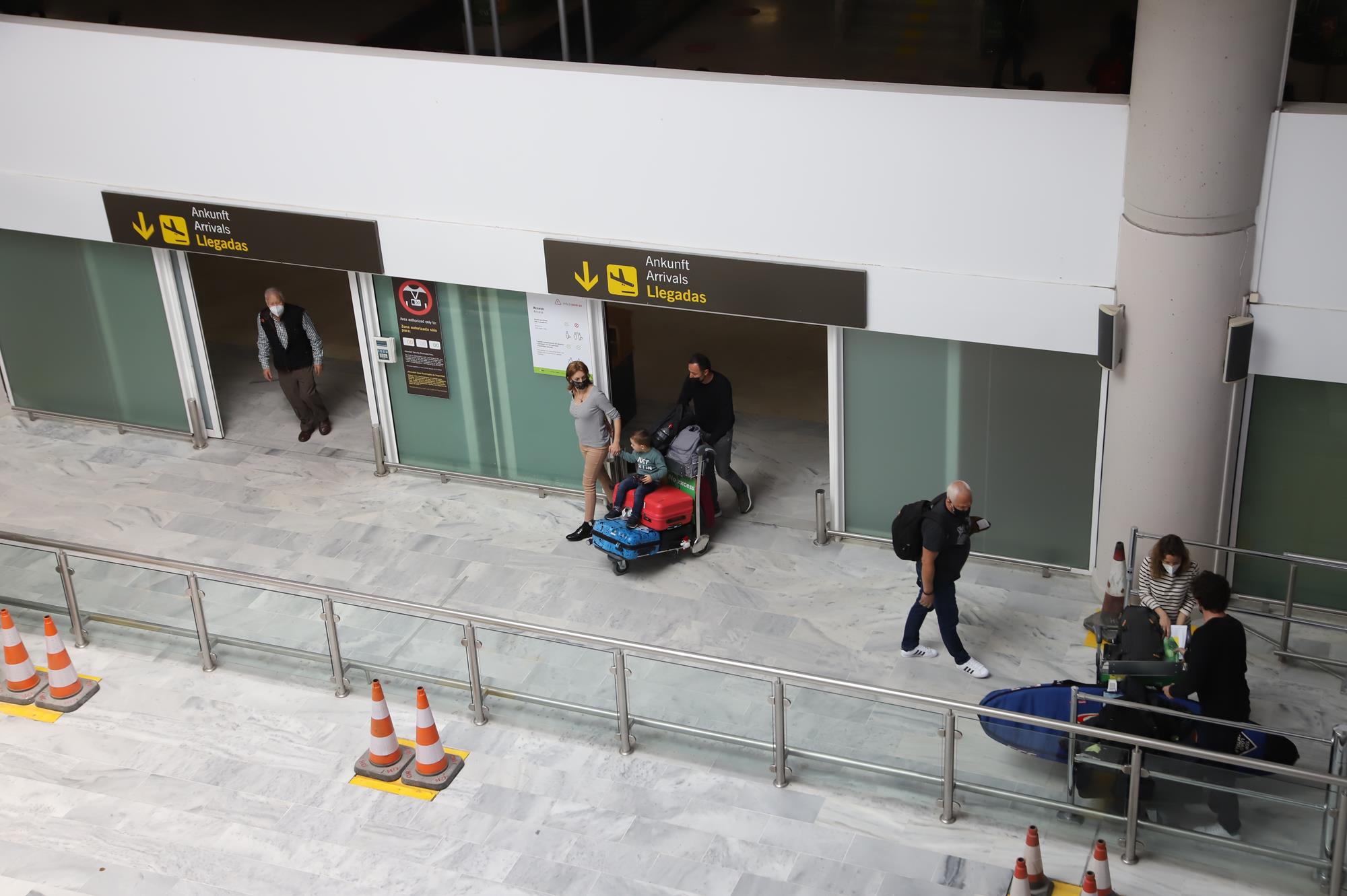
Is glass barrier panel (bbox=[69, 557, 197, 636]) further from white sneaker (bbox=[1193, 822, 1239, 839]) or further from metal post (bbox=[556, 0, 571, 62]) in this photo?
white sneaker (bbox=[1193, 822, 1239, 839])

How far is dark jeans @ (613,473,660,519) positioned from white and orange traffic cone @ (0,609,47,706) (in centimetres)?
461

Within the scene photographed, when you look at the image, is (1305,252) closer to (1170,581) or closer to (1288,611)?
(1170,581)

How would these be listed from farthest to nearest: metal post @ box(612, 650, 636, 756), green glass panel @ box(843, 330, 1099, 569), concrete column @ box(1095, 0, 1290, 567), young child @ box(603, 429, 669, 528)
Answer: young child @ box(603, 429, 669, 528), green glass panel @ box(843, 330, 1099, 569), metal post @ box(612, 650, 636, 756), concrete column @ box(1095, 0, 1290, 567)

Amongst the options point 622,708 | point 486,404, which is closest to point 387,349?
point 486,404

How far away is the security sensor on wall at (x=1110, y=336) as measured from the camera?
9.70m

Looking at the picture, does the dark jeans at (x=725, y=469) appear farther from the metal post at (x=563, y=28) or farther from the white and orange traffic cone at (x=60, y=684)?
the white and orange traffic cone at (x=60, y=684)

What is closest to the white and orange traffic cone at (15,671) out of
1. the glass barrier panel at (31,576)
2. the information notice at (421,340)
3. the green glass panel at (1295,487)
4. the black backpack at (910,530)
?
the glass barrier panel at (31,576)

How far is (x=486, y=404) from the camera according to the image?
504 inches

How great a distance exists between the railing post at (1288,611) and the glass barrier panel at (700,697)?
Answer: 13.1 ft

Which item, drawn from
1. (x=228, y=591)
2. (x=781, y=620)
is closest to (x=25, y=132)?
(x=228, y=591)

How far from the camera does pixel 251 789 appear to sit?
29.8 ft

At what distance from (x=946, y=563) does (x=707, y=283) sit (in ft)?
9.83

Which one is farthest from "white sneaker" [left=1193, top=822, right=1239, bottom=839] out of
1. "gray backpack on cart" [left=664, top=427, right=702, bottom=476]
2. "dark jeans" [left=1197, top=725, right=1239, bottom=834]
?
"gray backpack on cart" [left=664, top=427, right=702, bottom=476]

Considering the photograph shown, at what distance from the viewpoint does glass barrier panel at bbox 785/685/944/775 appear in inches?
329
